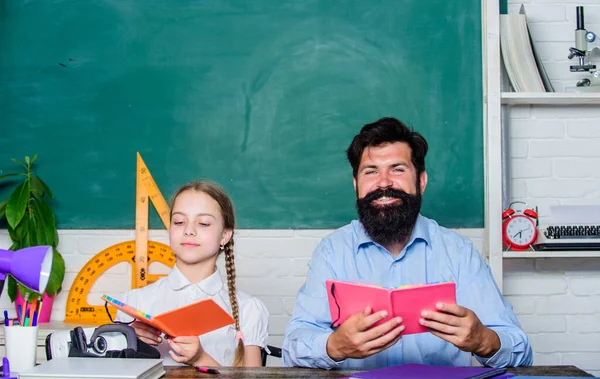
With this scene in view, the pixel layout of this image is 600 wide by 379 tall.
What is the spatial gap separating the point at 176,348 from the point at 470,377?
0.84 metres

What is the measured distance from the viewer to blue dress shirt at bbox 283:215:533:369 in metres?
1.75

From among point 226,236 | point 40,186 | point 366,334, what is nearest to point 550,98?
point 226,236

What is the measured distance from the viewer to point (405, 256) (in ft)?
6.67

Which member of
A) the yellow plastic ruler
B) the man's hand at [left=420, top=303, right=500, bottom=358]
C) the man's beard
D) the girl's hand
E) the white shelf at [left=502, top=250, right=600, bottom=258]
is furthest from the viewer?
the yellow plastic ruler

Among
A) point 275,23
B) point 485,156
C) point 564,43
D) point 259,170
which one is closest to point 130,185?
point 259,170

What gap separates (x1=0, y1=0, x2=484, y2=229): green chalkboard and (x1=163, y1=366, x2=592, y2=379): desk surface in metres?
1.37

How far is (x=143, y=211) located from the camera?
293cm

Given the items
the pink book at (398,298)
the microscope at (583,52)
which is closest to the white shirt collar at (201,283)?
the pink book at (398,298)

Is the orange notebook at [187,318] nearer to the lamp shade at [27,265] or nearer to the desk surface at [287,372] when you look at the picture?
the desk surface at [287,372]

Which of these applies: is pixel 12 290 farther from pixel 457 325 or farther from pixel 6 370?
pixel 457 325

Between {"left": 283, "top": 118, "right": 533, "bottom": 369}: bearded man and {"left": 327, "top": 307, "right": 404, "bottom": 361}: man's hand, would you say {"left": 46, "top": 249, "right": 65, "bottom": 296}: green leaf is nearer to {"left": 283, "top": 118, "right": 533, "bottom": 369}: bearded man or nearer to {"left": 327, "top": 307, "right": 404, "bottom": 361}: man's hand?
{"left": 283, "top": 118, "right": 533, "bottom": 369}: bearded man

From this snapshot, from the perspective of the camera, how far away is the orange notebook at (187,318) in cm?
166

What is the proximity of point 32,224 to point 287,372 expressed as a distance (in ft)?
5.52

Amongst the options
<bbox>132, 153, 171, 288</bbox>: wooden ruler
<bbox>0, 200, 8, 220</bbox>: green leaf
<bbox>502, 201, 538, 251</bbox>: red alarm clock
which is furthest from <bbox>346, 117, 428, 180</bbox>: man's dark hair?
<bbox>0, 200, 8, 220</bbox>: green leaf
